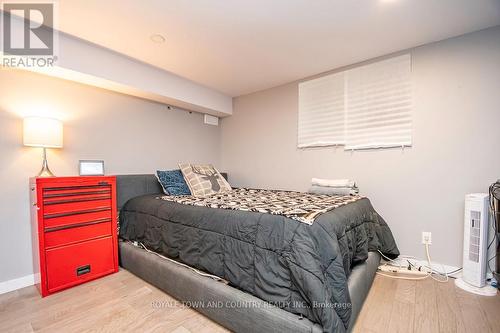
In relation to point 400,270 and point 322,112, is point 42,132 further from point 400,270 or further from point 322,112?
point 400,270

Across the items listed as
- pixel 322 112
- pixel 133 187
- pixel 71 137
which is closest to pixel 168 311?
pixel 133 187

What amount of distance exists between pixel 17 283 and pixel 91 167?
3.88ft

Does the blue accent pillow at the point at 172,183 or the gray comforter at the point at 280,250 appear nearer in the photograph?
the gray comforter at the point at 280,250

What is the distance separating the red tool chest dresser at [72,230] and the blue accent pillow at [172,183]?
555 mm

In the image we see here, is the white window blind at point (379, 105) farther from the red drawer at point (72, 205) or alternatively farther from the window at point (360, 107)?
the red drawer at point (72, 205)

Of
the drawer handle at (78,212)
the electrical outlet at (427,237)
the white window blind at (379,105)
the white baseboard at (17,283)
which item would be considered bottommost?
the white baseboard at (17,283)

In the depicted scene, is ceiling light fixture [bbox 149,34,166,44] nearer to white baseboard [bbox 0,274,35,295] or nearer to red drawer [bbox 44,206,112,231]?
red drawer [bbox 44,206,112,231]

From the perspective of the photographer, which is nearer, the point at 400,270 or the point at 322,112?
the point at 400,270

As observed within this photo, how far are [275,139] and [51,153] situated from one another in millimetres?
2660

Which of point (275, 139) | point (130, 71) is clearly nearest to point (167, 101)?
point (130, 71)

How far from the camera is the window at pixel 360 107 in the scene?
238 centimetres

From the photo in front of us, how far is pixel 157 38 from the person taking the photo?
2156 millimetres

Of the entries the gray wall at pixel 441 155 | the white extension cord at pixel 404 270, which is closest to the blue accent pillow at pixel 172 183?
the gray wall at pixel 441 155

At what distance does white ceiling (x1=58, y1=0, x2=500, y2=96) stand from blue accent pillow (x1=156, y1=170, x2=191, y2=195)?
1.32 metres
